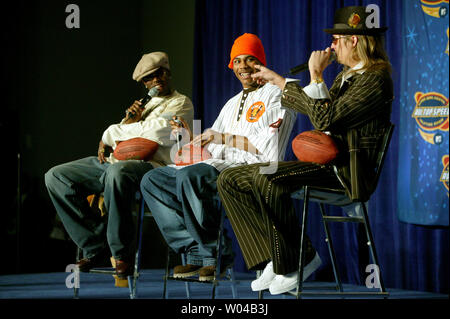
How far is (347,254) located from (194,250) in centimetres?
133

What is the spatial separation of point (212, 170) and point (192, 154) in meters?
0.21

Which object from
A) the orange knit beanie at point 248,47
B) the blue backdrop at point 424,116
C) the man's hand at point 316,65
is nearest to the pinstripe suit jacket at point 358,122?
the man's hand at point 316,65

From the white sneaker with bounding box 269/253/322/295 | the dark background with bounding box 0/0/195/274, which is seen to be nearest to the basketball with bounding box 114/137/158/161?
the white sneaker with bounding box 269/253/322/295

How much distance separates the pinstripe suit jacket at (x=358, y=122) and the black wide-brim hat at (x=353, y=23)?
197 mm

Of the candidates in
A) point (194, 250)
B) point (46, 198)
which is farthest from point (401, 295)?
point (46, 198)

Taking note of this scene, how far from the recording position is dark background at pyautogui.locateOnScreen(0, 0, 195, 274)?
4871 mm

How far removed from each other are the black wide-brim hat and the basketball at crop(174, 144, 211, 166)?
845 millimetres

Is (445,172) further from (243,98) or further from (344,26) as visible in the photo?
(243,98)

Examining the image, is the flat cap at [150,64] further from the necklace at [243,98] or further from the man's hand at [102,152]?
the necklace at [243,98]

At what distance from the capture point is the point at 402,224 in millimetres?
3555

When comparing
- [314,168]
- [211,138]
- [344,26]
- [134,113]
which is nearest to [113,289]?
[134,113]

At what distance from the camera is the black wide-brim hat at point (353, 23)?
244cm

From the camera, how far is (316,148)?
90.2 inches
